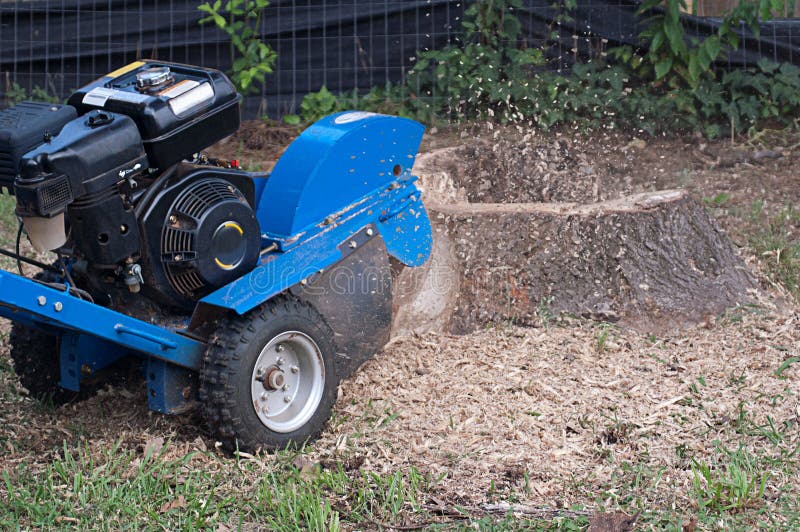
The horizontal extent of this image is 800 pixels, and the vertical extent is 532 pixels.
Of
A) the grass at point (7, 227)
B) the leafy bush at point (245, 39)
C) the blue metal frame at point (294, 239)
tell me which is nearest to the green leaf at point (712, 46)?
the leafy bush at point (245, 39)

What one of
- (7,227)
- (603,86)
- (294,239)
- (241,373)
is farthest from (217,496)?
(603,86)

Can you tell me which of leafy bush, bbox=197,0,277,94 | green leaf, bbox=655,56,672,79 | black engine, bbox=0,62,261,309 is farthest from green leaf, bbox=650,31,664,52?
black engine, bbox=0,62,261,309

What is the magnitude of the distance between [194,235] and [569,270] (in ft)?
6.54

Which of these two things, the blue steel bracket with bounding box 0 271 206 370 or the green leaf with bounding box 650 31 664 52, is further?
the green leaf with bounding box 650 31 664 52

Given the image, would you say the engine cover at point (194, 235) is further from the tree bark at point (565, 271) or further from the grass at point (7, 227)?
the grass at point (7, 227)

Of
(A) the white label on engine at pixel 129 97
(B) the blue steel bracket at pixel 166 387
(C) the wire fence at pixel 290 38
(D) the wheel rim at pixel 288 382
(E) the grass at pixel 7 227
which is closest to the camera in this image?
(A) the white label on engine at pixel 129 97

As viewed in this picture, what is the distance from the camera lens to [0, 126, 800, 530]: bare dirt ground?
→ 3248 millimetres

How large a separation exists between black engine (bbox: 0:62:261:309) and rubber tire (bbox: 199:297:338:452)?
180 millimetres

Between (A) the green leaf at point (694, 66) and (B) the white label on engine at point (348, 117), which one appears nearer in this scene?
(B) the white label on engine at point (348, 117)

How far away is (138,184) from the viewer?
332 centimetres

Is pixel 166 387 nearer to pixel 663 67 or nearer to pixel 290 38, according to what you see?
pixel 290 38

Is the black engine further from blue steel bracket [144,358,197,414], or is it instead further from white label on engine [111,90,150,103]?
blue steel bracket [144,358,197,414]

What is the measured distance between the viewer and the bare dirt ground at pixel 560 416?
325cm

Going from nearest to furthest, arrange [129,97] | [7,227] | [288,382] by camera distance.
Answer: [129,97] → [288,382] → [7,227]
